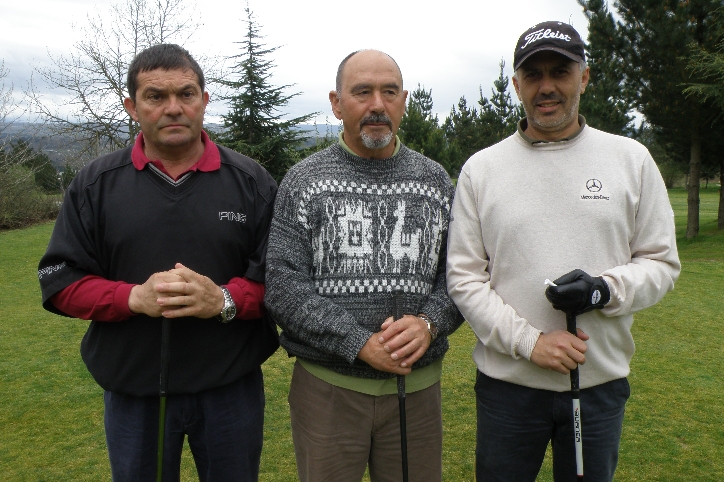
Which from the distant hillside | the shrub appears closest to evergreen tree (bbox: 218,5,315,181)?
the distant hillside

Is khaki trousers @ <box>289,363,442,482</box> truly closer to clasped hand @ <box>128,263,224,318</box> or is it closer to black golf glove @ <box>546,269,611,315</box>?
clasped hand @ <box>128,263,224,318</box>

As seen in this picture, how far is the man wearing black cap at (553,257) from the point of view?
227 centimetres

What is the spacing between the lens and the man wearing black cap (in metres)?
2.27

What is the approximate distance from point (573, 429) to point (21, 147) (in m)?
24.5

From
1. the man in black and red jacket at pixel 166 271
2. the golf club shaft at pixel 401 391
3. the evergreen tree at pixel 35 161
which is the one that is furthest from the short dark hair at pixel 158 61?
the evergreen tree at pixel 35 161

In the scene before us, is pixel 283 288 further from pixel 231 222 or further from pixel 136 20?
pixel 136 20

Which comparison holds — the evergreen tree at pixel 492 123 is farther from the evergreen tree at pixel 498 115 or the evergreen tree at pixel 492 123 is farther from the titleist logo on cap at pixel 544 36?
the titleist logo on cap at pixel 544 36

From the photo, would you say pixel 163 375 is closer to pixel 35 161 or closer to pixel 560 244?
pixel 560 244

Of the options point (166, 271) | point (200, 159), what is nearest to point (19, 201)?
point (200, 159)

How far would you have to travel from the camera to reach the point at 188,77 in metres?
2.38

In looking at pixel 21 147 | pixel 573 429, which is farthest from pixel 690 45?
pixel 21 147

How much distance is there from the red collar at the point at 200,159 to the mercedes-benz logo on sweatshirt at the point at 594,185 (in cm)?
148

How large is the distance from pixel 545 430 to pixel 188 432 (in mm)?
1451

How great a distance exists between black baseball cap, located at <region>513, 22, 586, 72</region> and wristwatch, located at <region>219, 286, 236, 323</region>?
147 cm
